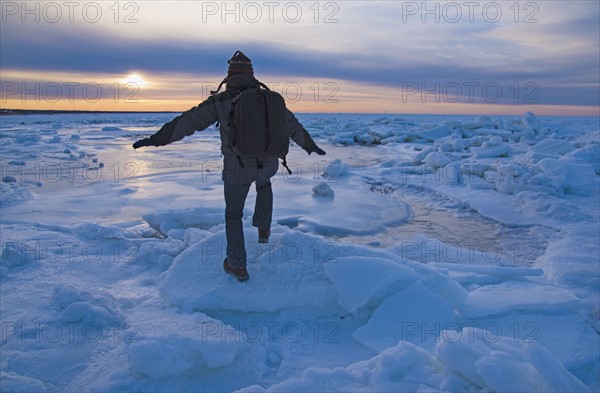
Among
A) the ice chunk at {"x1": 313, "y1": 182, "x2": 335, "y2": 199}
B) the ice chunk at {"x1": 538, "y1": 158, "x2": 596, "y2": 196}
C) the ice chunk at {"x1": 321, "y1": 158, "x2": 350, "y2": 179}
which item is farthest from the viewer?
the ice chunk at {"x1": 321, "y1": 158, "x2": 350, "y2": 179}

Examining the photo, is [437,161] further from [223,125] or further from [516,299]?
[223,125]

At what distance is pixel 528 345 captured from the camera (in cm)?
175

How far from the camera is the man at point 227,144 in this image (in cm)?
255

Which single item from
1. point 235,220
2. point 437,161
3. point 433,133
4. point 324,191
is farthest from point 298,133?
point 433,133

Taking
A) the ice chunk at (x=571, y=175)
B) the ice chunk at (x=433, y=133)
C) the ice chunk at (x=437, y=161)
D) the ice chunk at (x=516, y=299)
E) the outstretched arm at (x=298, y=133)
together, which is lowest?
the ice chunk at (x=516, y=299)

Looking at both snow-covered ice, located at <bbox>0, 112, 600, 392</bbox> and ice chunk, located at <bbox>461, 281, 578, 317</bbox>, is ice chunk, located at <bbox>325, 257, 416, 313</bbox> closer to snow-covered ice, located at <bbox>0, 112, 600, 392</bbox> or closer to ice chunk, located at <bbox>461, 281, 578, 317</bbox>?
snow-covered ice, located at <bbox>0, 112, 600, 392</bbox>

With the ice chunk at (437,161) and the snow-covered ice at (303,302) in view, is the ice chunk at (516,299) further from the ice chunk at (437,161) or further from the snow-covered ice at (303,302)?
the ice chunk at (437,161)

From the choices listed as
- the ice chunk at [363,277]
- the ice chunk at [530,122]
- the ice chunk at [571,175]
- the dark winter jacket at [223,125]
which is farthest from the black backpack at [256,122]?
the ice chunk at [530,122]

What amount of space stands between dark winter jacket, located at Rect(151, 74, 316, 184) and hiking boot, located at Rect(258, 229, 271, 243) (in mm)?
557

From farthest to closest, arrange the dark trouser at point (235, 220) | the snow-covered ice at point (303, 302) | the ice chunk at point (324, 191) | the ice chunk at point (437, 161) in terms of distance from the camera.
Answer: the ice chunk at point (437, 161) → the ice chunk at point (324, 191) → the dark trouser at point (235, 220) → the snow-covered ice at point (303, 302)

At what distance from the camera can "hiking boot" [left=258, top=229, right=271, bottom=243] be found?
123 inches

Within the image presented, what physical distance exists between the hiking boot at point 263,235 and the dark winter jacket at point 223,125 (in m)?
0.56

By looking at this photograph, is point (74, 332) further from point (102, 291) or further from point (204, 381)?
point (204, 381)

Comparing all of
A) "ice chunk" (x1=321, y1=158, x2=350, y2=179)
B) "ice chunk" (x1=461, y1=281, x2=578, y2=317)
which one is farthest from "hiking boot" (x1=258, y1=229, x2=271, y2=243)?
"ice chunk" (x1=321, y1=158, x2=350, y2=179)
